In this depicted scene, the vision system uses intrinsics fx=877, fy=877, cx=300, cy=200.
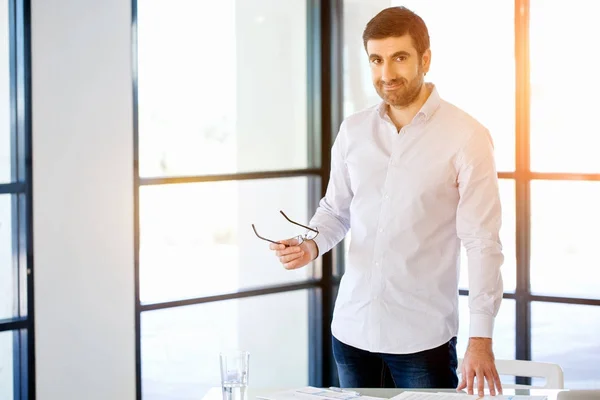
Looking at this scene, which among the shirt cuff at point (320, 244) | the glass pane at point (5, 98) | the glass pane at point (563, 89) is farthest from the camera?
the glass pane at point (563, 89)

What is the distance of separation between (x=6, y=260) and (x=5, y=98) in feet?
2.07

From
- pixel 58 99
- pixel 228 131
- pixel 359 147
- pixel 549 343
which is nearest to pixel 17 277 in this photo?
pixel 58 99

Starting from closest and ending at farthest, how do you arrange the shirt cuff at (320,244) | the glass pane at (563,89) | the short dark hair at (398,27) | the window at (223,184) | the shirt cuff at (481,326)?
the shirt cuff at (481,326) → the short dark hair at (398,27) → the shirt cuff at (320,244) → the glass pane at (563,89) → the window at (223,184)

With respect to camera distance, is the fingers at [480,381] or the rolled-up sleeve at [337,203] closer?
the fingers at [480,381]

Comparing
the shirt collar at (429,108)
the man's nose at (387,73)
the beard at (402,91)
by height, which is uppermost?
the man's nose at (387,73)

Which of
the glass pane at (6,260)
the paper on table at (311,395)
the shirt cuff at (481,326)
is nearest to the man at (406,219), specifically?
the shirt cuff at (481,326)

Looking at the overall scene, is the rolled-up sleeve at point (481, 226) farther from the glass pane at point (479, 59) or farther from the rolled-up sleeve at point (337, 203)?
the glass pane at point (479, 59)

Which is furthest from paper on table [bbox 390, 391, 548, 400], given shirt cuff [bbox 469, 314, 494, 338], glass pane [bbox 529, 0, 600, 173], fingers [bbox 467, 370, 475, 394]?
glass pane [bbox 529, 0, 600, 173]

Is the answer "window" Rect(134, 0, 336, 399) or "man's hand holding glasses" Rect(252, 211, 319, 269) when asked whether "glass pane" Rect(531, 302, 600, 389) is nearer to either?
"window" Rect(134, 0, 336, 399)

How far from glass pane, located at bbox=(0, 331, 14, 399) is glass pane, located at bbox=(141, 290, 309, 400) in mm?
599

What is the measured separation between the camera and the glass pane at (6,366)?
347cm

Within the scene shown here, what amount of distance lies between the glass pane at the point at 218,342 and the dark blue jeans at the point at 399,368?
5.01ft

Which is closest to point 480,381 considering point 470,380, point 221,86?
point 470,380

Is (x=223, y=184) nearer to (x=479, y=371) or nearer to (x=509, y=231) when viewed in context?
(x=509, y=231)
